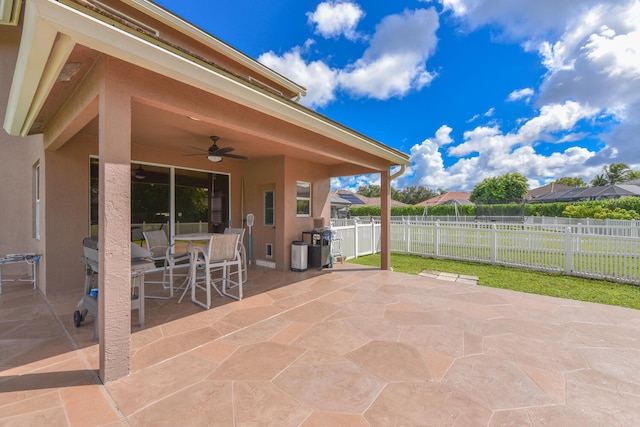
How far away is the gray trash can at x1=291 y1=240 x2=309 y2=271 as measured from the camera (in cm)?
679

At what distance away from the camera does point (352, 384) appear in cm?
232

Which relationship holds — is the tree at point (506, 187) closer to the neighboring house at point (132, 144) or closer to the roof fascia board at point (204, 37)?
the roof fascia board at point (204, 37)

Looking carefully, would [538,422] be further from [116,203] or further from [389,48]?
[389,48]

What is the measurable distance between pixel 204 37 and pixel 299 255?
6.62 m

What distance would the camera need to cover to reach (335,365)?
2625 mm

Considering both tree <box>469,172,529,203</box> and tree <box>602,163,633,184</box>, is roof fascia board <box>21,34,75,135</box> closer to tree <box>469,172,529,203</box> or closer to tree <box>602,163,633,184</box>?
tree <box>469,172,529,203</box>

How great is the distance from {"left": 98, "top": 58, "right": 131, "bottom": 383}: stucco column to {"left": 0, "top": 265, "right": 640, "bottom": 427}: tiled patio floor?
310 millimetres

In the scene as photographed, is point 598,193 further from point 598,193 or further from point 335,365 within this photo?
point 335,365

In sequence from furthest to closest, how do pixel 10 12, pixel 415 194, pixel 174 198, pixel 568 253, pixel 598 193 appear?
1. pixel 415 194
2. pixel 598 193
3. pixel 174 198
4. pixel 568 253
5. pixel 10 12

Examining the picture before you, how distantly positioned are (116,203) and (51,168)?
416cm

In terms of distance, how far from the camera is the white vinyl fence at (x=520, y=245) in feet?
19.7

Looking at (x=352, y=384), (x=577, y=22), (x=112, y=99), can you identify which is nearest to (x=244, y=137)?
(x=112, y=99)

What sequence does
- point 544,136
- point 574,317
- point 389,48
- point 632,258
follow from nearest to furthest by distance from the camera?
point 574,317
point 632,258
point 389,48
point 544,136

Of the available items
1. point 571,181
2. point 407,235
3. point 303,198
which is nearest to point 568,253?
point 407,235
